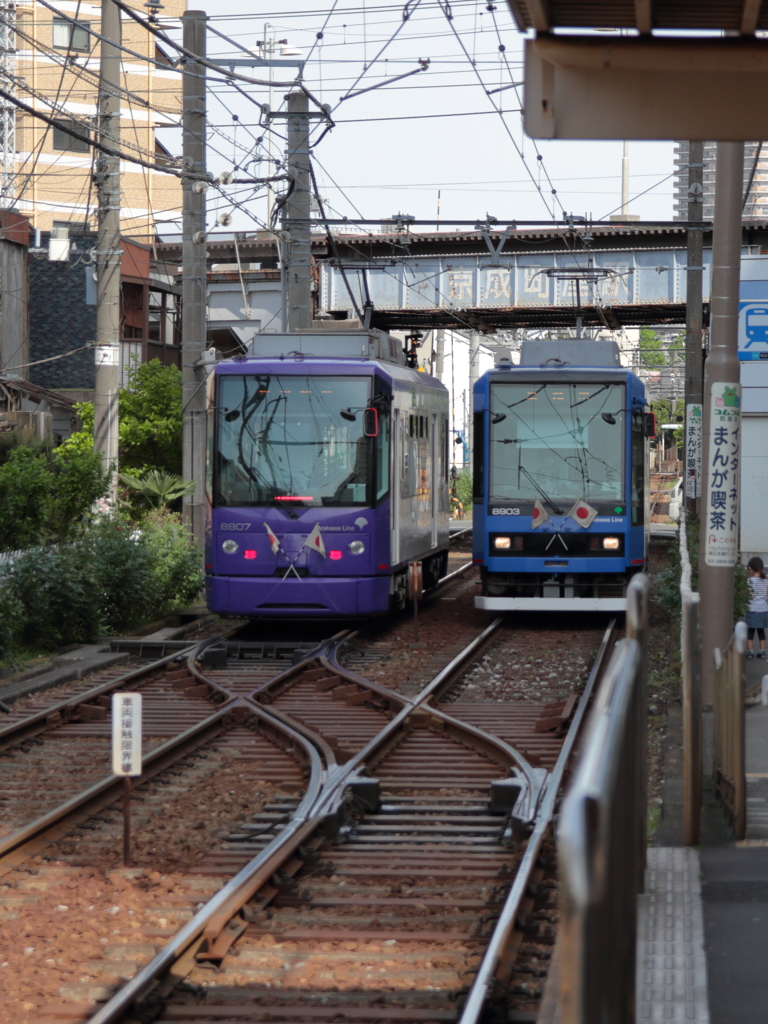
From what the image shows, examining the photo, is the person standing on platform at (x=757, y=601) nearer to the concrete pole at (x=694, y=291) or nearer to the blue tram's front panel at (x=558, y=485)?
the blue tram's front panel at (x=558, y=485)

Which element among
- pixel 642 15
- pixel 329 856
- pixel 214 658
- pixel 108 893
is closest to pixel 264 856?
pixel 329 856

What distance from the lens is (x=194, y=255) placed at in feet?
65.0

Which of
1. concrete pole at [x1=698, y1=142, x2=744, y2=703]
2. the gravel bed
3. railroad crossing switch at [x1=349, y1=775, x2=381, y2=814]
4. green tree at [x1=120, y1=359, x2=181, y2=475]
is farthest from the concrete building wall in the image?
railroad crossing switch at [x1=349, y1=775, x2=381, y2=814]

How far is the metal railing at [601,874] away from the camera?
2.02 meters

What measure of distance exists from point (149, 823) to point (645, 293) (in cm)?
3190

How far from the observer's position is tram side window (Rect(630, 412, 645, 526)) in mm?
18719

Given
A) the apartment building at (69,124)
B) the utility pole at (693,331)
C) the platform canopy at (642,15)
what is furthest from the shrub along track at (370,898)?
the apartment building at (69,124)

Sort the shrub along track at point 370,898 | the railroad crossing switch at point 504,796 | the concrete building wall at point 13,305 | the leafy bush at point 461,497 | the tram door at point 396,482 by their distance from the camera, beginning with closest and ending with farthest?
1. the shrub along track at point 370,898
2. the railroad crossing switch at point 504,796
3. the tram door at point 396,482
4. the concrete building wall at point 13,305
5. the leafy bush at point 461,497

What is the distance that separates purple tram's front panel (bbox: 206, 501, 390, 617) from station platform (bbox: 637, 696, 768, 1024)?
27.2ft

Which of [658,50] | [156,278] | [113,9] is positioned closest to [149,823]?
[658,50]

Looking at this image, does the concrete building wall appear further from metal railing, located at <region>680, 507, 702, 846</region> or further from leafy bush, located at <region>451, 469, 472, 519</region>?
metal railing, located at <region>680, 507, 702, 846</region>

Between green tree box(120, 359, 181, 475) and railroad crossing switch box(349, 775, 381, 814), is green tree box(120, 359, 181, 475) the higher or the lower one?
the higher one

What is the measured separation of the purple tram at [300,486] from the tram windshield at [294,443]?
1cm

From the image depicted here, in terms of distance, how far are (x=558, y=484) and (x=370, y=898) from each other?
12466 mm
